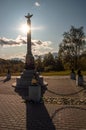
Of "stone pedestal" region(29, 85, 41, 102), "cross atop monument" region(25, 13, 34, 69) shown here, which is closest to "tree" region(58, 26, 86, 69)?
"cross atop monument" region(25, 13, 34, 69)

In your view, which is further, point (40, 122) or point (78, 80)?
point (78, 80)

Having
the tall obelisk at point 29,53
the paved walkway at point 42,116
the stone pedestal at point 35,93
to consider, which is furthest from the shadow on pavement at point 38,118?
the tall obelisk at point 29,53

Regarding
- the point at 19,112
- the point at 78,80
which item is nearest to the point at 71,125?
the point at 19,112

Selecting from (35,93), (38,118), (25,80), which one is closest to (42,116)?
(38,118)

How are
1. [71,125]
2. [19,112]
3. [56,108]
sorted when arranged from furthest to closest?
[56,108], [19,112], [71,125]

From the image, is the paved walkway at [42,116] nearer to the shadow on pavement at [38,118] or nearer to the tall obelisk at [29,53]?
the shadow on pavement at [38,118]

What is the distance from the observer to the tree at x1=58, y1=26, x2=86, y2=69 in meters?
54.8

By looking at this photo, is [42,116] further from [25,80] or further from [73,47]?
[73,47]

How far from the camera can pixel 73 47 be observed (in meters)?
54.8

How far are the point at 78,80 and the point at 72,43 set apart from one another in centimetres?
3288

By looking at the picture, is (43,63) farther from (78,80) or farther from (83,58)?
(78,80)

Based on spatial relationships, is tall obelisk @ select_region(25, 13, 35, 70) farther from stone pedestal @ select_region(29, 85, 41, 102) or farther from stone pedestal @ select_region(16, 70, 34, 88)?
→ stone pedestal @ select_region(29, 85, 41, 102)

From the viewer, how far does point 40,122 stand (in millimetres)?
8938

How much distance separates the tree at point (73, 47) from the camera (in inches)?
2156
